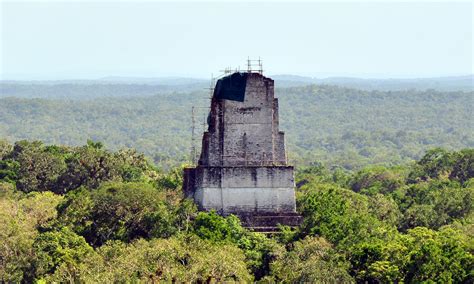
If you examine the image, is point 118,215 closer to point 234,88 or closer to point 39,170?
point 234,88

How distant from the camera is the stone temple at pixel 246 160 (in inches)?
1678

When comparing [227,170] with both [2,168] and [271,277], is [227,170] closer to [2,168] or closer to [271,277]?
[271,277]

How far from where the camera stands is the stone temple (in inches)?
1678

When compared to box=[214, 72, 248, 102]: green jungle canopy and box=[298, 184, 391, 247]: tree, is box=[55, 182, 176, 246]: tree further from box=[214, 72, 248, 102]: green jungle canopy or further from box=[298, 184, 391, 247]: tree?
box=[298, 184, 391, 247]: tree

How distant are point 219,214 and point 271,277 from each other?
22.7ft

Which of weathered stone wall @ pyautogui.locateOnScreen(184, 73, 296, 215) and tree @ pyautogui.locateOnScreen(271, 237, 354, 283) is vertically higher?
weathered stone wall @ pyautogui.locateOnScreen(184, 73, 296, 215)

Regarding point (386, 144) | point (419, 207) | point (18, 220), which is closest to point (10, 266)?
point (18, 220)

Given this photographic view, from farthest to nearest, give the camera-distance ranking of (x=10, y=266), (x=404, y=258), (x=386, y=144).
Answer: (x=386, y=144), (x=10, y=266), (x=404, y=258)

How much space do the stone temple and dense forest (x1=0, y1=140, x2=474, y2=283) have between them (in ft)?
3.15

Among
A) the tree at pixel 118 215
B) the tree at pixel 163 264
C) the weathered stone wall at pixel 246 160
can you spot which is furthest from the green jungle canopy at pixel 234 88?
the tree at pixel 163 264

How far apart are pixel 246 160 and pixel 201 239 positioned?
5.62 m

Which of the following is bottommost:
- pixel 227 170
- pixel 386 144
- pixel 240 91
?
pixel 386 144

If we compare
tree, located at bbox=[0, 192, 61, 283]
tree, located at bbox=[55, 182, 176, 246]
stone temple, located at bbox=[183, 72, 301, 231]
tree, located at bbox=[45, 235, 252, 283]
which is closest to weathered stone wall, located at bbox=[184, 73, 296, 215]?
stone temple, located at bbox=[183, 72, 301, 231]

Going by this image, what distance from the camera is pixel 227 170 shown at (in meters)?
42.7
